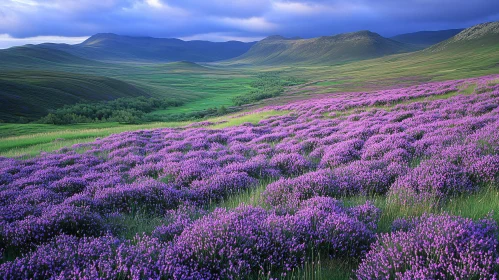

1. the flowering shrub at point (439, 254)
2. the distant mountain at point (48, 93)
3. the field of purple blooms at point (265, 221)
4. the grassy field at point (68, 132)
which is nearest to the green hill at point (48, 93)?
the distant mountain at point (48, 93)

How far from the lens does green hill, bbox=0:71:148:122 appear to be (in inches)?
2157

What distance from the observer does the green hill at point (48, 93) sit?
54.8 metres

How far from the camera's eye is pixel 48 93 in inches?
2751

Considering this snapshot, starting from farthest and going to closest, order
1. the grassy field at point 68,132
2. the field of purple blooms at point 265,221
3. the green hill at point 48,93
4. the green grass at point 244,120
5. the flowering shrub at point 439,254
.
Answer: the green hill at point 48,93 → the green grass at point 244,120 → the grassy field at point 68,132 → the field of purple blooms at point 265,221 → the flowering shrub at point 439,254

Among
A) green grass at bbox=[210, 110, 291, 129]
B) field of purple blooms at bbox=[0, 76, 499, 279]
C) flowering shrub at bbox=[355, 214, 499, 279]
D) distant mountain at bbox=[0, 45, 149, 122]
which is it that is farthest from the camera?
distant mountain at bbox=[0, 45, 149, 122]

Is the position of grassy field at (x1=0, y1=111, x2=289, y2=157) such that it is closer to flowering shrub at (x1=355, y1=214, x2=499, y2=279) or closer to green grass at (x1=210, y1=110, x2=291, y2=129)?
green grass at (x1=210, y1=110, x2=291, y2=129)

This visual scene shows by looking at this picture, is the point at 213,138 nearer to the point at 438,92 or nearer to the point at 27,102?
the point at 438,92

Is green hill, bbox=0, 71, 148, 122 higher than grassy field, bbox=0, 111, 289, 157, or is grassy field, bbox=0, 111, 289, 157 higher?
green hill, bbox=0, 71, 148, 122

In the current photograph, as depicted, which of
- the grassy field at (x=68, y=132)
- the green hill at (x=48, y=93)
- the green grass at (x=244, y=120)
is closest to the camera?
the grassy field at (x=68, y=132)

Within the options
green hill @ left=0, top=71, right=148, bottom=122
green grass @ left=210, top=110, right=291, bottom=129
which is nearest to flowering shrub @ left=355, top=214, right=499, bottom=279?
green grass @ left=210, top=110, right=291, bottom=129

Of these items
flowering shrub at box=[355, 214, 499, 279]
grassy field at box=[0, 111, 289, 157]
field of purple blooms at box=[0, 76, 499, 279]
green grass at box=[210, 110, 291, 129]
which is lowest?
grassy field at box=[0, 111, 289, 157]

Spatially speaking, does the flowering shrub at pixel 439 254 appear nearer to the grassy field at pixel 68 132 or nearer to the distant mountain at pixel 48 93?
the grassy field at pixel 68 132

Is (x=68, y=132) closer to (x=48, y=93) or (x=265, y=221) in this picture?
(x=265, y=221)

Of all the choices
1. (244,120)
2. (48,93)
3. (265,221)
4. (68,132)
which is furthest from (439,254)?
(48,93)
